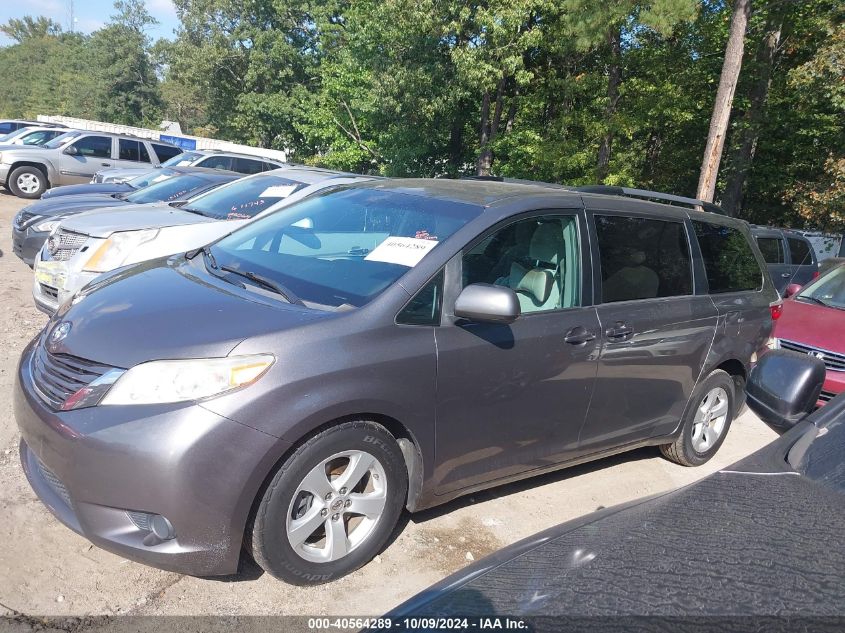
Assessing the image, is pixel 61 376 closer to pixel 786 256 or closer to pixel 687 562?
pixel 687 562

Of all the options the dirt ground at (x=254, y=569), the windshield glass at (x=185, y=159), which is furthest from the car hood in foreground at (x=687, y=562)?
the windshield glass at (x=185, y=159)

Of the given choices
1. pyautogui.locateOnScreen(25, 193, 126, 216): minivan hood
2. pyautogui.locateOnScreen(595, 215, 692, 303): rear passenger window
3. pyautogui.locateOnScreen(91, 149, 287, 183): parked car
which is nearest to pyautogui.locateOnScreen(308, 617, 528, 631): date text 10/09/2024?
pyautogui.locateOnScreen(595, 215, 692, 303): rear passenger window

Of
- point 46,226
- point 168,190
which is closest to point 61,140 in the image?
point 168,190

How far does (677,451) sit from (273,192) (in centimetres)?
495

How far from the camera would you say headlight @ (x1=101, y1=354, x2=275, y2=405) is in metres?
2.62

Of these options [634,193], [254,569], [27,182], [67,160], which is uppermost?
[634,193]

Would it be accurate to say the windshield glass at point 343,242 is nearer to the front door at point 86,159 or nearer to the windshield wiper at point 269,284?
the windshield wiper at point 269,284

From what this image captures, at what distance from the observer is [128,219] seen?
6578mm

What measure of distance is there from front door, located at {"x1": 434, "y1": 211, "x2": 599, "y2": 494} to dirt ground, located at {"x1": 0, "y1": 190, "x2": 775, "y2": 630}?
1.20 feet

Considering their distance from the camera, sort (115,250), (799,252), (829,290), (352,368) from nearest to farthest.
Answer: (352,368) < (115,250) < (829,290) < (799,252)

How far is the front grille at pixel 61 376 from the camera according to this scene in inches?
109

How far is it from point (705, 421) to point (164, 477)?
151 inches

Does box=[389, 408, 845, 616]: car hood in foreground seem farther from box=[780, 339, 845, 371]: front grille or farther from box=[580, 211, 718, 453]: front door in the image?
box=[780, 339, 845, 371]: front grille

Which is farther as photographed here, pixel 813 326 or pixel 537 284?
pixel 813 326
